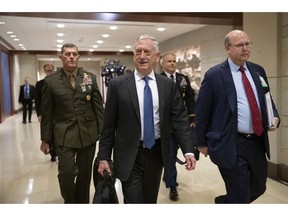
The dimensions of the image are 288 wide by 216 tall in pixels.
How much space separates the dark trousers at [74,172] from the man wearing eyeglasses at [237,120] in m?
1.21

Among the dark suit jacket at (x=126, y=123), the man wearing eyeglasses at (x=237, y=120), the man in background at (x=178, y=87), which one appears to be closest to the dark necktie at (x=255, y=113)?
the man wearing eyeglasses at (x=237, y=120)

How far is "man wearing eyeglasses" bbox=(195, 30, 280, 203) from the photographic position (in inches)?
85.4

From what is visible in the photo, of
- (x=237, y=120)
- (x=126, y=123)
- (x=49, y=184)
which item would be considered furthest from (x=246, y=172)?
(x=49, y=184)

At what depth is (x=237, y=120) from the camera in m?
2.17

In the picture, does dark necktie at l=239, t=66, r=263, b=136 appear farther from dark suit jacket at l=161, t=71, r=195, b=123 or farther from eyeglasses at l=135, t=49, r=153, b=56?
dark suit jacket at l=161, t=71, r=195, b=123

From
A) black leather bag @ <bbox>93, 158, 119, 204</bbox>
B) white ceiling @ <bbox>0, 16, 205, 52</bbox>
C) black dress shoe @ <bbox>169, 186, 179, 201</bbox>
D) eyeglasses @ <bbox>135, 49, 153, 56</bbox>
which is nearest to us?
black leather bag @ <bbox>93, 158, 119, 204</bbox>

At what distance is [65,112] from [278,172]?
2.85 meters

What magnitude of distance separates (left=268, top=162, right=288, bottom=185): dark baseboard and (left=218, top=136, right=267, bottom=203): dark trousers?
1792 millimetres

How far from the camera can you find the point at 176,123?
7.15 feet

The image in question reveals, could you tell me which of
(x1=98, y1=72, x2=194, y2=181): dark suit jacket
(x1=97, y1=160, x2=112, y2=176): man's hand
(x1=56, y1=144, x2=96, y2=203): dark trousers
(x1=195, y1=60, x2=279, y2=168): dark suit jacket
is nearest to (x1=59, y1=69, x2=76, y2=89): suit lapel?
(x1=56, y1=144, x2=96, y2=203): dark trousers

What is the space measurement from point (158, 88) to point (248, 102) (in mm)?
671
